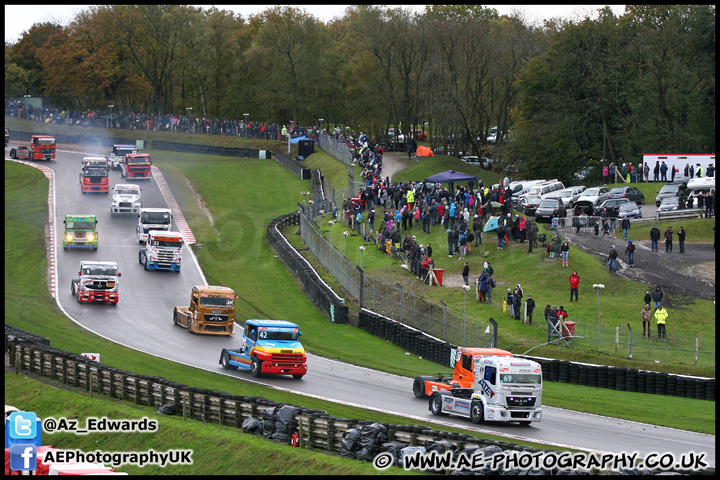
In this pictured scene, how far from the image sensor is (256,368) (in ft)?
102

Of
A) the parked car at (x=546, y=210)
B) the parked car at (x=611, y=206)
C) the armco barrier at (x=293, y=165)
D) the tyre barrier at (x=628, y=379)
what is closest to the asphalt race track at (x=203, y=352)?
the tyre barrier at (x=628, y=379)

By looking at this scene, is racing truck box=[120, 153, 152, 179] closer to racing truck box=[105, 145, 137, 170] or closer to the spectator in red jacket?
racing truck box=[105, 145, 137, 170]

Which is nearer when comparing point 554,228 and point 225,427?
point 225,427

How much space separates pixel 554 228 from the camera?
5266cm

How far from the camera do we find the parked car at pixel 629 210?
55438mm

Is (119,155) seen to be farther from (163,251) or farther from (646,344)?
(646,344)

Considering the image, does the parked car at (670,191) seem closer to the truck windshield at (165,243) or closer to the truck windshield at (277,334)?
the truck windshield at (165,243)

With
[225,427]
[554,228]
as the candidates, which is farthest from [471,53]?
[225,427]

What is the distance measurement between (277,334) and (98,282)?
13685mm

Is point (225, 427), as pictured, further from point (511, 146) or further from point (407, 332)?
point (511, 146)

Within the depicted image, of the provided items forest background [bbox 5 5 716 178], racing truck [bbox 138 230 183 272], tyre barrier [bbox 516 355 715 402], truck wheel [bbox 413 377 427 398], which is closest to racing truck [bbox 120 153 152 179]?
racing truck [bbox 138 230 183 272]

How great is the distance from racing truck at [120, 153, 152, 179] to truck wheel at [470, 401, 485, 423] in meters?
51.7

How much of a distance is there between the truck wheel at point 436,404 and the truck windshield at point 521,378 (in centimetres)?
214

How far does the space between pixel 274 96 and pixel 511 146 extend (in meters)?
28.4
